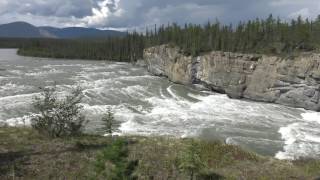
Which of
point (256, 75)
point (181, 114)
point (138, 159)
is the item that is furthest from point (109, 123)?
point (256, 75)

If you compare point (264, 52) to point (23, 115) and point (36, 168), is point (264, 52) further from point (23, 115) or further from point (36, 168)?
point (36, 168)

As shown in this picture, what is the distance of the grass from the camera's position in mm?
14539

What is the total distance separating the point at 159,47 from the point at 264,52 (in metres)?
31.1

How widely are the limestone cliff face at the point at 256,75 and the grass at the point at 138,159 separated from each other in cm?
3973

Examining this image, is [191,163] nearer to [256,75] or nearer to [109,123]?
[109,123]

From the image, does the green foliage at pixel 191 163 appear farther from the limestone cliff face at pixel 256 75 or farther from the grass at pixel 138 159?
the limestone cliff face at pixel 256 75

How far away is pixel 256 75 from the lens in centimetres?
6462

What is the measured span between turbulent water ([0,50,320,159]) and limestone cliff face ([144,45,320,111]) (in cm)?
313

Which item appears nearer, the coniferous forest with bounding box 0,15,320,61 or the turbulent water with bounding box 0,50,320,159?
the turbulent water with bounding box 0,50,320,159

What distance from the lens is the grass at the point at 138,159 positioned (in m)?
14.5

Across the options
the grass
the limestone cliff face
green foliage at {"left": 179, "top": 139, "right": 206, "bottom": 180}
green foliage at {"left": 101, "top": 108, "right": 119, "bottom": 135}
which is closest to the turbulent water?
the limestone cliff face

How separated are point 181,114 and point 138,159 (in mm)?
28114

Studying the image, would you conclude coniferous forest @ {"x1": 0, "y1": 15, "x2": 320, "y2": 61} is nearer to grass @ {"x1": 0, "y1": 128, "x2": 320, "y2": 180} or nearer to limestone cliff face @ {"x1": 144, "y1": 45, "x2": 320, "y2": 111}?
limestone cliff face @ {"x1": 144, "y1": 45, "x2": 320, "y2": 111}

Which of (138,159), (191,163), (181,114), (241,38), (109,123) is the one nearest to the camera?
(191,163)
